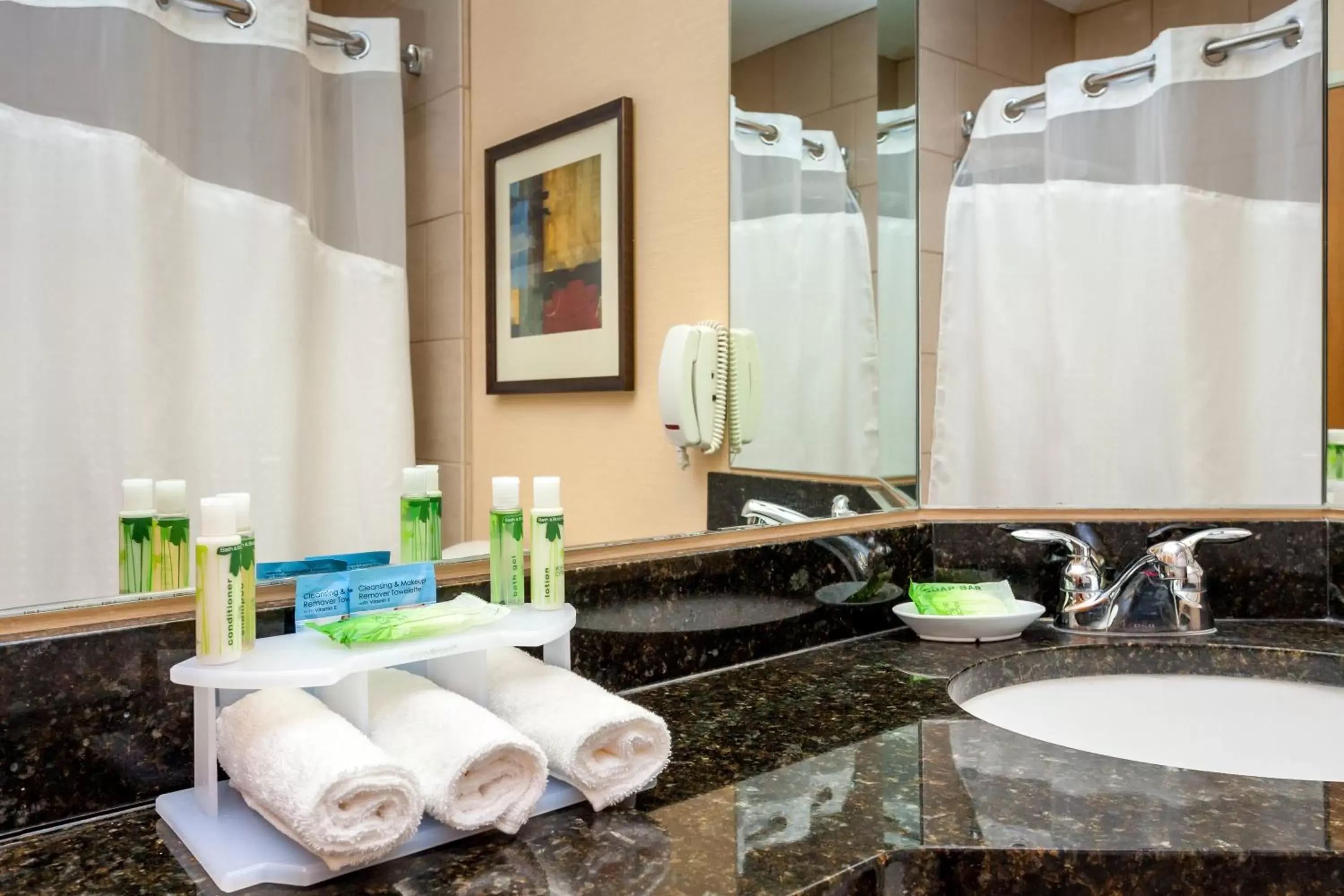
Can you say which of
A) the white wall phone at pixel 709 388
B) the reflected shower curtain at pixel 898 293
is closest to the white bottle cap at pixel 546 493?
the white wall phone at pixel 709 388

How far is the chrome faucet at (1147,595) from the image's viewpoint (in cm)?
132

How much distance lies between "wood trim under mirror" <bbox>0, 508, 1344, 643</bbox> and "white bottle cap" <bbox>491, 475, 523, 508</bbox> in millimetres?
66

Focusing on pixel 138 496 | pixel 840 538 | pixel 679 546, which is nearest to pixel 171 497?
pixel 138 496

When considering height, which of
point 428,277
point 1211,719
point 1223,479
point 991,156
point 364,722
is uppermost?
point 991,156

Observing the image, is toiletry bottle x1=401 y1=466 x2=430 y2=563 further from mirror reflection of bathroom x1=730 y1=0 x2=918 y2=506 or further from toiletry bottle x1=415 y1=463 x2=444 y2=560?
mirror reflection of bathroom x1=730 y1=0 x2=918 y2=506

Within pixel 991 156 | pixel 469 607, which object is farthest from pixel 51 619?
pixel 991 156

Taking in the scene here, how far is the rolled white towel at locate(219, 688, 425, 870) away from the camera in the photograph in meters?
0.63

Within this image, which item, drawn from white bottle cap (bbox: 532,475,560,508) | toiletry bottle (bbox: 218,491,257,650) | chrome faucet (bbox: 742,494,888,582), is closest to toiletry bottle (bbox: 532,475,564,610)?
white bottle cap (bbox: 532,475,560,508)

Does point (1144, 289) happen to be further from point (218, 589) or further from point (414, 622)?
point (218, 589)

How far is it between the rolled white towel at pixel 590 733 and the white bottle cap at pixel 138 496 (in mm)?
308

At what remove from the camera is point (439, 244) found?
958 mm

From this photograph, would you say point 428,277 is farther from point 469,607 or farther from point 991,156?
point 991,156

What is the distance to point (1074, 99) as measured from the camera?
4.85 feet

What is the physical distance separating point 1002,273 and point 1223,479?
1.43 feet
